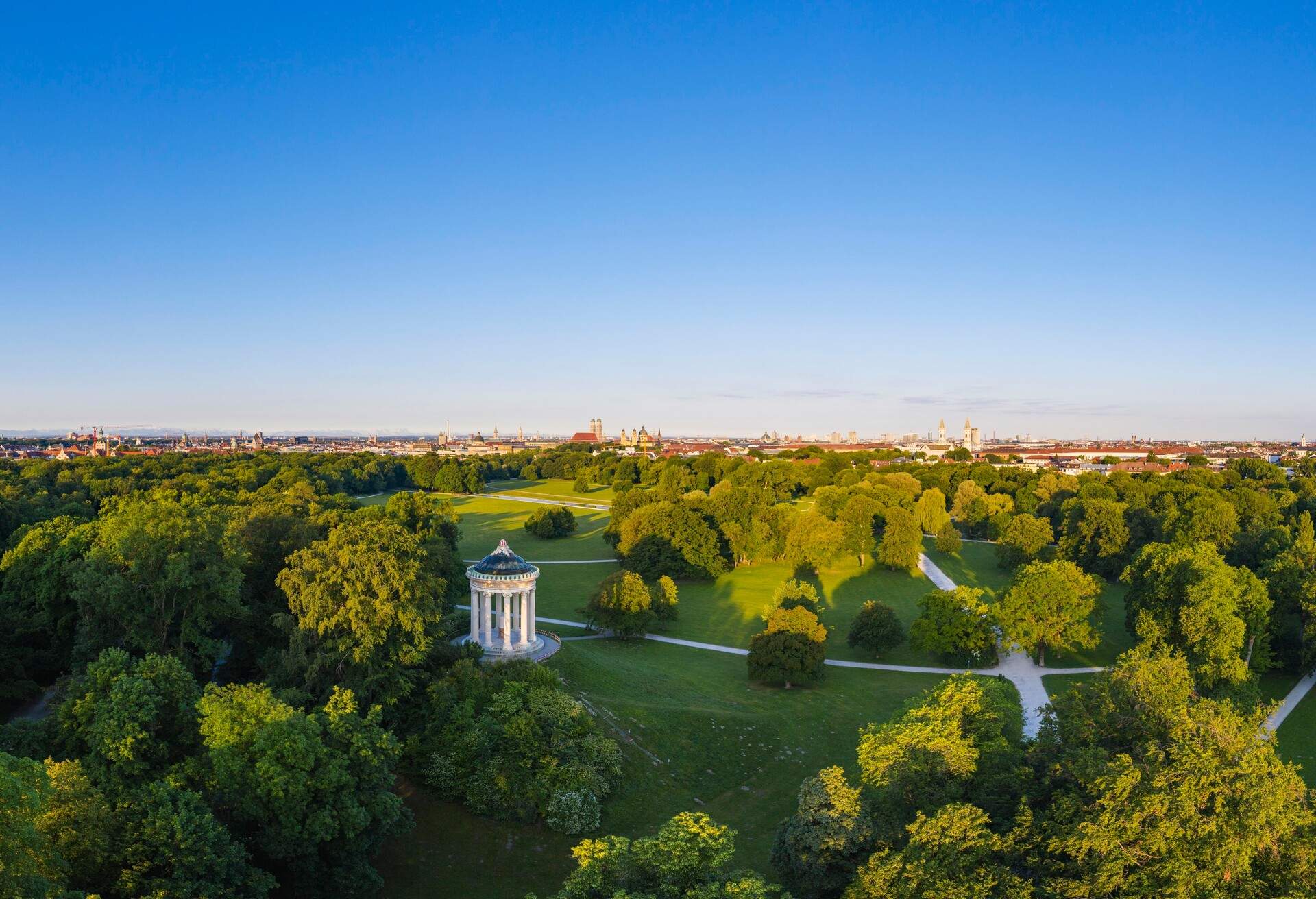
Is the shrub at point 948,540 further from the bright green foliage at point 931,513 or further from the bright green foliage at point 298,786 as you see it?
the bright green foliage at point 298,786

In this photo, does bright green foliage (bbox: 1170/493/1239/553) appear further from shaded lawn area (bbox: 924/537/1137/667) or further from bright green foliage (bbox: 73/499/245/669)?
bright green foliage (bbox: 73/499/245/669)

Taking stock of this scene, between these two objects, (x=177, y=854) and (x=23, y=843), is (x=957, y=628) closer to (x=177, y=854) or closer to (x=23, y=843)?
(x=177, y=854)

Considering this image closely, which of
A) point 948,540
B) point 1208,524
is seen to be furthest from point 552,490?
point 1208,524

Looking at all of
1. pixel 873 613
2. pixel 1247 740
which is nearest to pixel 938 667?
pixel 873 613

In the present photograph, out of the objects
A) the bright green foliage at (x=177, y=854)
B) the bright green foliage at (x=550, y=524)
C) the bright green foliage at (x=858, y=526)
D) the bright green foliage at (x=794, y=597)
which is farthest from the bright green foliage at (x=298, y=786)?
the bright green foliage at (x=550, y=524)

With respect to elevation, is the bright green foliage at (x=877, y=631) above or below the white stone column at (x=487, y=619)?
below

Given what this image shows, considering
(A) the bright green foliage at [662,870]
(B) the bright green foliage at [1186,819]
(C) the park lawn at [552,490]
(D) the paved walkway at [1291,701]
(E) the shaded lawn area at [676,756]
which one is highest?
(B) the bright green foliage at [1186,819]
